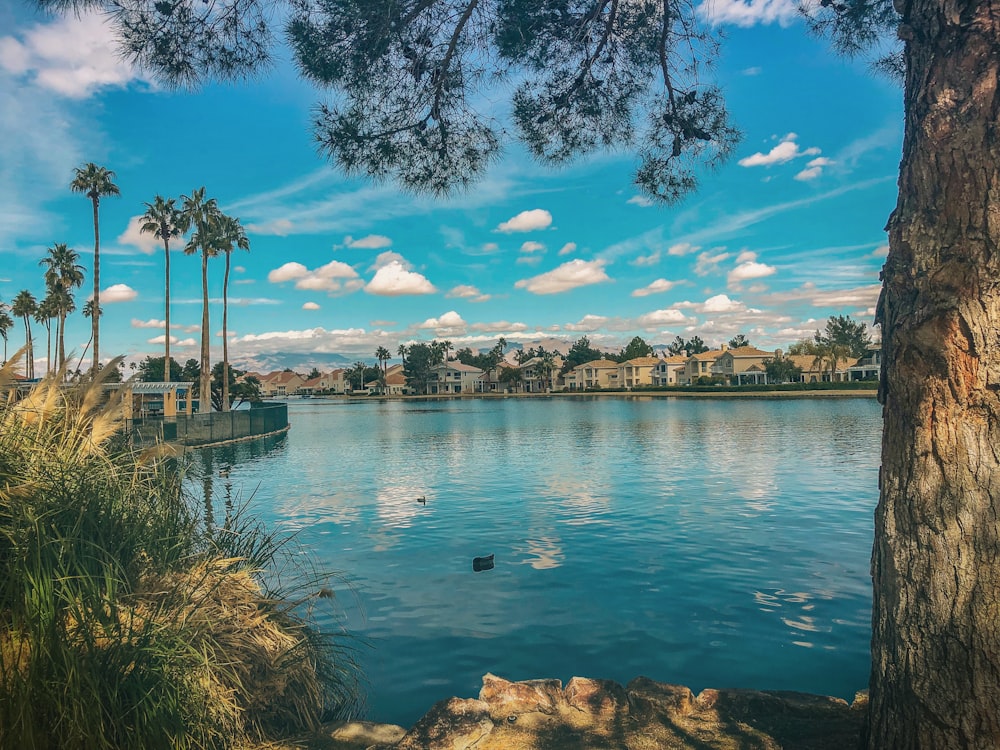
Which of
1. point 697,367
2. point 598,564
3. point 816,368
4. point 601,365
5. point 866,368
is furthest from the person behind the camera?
point 601,365

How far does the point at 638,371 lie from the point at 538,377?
25.0 metres

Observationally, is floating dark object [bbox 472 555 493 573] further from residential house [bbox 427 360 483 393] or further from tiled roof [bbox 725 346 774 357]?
residential house [bbox 427 360 483 393]

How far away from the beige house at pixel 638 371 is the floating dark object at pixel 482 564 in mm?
121185

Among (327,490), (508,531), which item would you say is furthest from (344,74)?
(327,490)

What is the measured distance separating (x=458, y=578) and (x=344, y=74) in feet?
24.3

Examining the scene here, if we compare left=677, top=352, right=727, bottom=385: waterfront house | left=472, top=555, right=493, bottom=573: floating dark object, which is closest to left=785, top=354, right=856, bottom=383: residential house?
left=677, top=352, right=727, bottom=385: waterfront house

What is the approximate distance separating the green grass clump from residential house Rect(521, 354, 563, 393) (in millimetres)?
138840

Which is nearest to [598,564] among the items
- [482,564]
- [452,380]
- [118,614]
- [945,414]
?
[482,564]

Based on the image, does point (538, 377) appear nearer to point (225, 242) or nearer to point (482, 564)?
point (225, 242)

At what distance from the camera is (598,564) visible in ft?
36.9

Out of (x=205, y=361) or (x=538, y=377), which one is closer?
(x=205, y=361)

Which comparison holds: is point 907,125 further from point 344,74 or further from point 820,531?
point 820,531

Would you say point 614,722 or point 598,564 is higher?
point 614,722

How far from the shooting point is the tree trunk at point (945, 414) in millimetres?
3248
